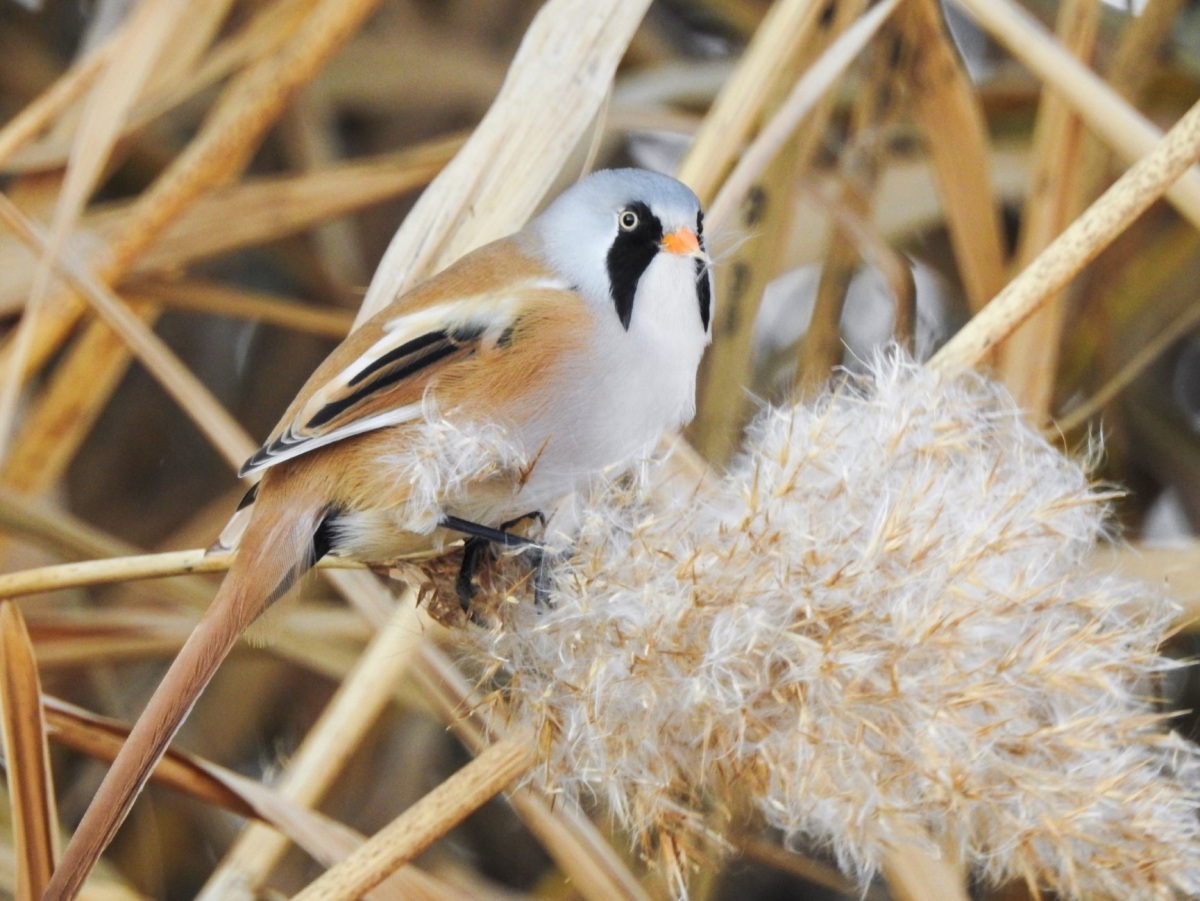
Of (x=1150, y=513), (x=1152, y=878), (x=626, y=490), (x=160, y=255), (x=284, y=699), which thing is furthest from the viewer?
(x=284, y=699)

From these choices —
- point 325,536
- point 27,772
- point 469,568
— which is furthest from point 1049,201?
point 27,772

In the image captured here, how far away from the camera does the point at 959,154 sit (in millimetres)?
1832

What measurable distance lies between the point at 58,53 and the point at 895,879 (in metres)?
2.50

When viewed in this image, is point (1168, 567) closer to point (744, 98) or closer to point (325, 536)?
point (744, 98)

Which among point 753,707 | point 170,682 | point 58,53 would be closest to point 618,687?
point 753,707

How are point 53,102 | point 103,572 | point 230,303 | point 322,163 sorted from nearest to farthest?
point 103,572, point 53,102, point 230,303, point 322,163

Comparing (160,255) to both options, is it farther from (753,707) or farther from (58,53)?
(753,707)

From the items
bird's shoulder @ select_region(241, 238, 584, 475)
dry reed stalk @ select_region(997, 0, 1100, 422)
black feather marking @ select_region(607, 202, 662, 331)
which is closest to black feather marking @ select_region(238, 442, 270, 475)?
bird's shoulder @ select_region(241, 238, 584, 475)

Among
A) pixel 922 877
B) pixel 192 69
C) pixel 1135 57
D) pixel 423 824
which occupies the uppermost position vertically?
pixel 192 69

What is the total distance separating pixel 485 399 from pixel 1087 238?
69 centimetres

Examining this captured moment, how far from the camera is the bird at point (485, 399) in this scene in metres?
1.36

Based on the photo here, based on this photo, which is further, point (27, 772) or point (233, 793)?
point (233, 793)

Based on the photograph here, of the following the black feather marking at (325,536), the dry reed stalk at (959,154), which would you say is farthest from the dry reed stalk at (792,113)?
the black feather marking at (325,536)

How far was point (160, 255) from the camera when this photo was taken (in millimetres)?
2186
